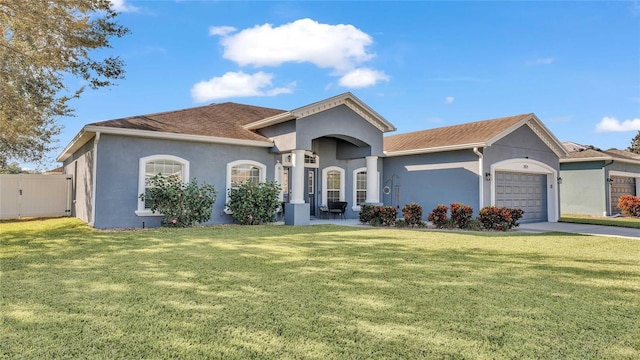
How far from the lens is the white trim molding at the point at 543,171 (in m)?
15.0

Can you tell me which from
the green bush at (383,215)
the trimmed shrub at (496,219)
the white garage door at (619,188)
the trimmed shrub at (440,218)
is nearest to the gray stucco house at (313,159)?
the green bush at (383,215)

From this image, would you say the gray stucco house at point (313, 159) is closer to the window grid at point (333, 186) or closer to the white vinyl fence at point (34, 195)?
the window grid at point (333, 186)

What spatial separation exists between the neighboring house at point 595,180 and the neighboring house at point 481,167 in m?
4.23

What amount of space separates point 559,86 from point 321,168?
12.1 metres

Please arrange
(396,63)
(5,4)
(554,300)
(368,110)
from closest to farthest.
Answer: (554,300) → (5,4) → (368,110) → (396,63)

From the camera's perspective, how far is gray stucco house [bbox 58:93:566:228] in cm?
1174

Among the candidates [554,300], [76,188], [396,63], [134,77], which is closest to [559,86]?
[396,63]

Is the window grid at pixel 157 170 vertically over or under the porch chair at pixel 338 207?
over

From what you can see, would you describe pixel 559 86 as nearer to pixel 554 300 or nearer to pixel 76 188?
pixel 554 300

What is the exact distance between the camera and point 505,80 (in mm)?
17969

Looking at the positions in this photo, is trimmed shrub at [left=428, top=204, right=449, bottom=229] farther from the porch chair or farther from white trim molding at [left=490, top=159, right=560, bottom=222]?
the porch chair

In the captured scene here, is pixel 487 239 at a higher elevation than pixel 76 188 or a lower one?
lower

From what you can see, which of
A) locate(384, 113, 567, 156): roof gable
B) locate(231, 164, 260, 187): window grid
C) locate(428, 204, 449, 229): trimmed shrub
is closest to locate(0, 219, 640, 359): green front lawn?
locate(428, 204, 449, 229): trimmed shrub

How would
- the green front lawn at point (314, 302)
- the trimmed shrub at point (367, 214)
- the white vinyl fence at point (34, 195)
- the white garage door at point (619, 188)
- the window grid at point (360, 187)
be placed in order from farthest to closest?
the white garage door at point (619, 188) → the window grid at point (360, 187) → the white vinyl fence at point (34, 195) → the trimmed shrub at point (367, 214) → the green front lawn at point (314, 302)
